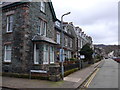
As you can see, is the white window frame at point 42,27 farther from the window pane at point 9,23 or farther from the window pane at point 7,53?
the window pane at point 7,53

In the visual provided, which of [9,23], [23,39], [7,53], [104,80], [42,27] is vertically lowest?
[104,80]

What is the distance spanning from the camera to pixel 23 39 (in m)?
15.6

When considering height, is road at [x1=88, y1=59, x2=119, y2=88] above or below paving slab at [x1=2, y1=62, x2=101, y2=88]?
below

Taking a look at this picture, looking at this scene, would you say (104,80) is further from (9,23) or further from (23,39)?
(9,23)

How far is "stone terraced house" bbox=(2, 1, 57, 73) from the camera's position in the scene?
15664mm

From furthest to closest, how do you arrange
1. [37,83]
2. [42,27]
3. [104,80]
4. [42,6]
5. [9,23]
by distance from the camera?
Result: [42,6]
[42,27]
[9,23]
[104,80]
[37,83]

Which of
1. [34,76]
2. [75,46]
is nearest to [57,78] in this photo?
[34,76]

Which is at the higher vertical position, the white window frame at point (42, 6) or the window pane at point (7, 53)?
the white window frame at point (42, 6)

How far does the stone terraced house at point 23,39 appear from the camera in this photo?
1566 centimetres

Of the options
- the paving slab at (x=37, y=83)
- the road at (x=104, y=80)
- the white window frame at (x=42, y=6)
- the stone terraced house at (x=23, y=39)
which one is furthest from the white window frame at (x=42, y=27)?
the road at (x=104, y=80)

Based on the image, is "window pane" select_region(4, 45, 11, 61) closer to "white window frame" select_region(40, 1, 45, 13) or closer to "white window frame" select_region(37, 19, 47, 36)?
"white window frame" select_region(37, 19, 47, 36)

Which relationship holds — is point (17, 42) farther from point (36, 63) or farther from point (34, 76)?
point (34, 76)

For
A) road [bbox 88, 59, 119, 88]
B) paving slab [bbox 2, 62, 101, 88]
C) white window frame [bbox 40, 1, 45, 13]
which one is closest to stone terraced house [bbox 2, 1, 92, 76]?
white window frame [bbox 40, 1, 45, 13]

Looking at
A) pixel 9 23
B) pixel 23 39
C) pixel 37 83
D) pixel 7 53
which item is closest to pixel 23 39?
pixel 23 39
